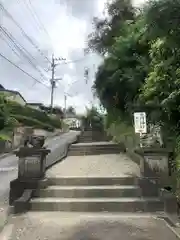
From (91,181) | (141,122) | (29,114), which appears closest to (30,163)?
(91,181)

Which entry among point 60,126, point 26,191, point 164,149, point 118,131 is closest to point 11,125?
point 118,131

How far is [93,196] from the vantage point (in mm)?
6922

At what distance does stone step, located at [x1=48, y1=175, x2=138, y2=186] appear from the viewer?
Result: 7.43 meters

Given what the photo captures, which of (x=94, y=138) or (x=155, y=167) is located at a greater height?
(x=94, y=138)

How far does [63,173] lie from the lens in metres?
8.45

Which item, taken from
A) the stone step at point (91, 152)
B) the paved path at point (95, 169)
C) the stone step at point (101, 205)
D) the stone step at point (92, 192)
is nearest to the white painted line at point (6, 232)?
the stone step at point (101, 205)

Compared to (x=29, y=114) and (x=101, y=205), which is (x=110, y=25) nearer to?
(x=101, y=205)

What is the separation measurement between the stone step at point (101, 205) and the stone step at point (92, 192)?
23 cm

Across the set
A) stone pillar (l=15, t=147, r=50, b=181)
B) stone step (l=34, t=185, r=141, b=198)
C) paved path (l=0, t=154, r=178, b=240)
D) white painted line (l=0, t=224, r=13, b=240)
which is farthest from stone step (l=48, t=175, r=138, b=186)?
white painted line (l=0, t=224, r=13, b=240)

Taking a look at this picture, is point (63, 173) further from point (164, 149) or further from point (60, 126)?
point (60, 126)

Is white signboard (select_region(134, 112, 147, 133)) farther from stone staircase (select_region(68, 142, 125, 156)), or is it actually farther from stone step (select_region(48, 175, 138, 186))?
stone staircase (select_region(68, 142, 125, 156))

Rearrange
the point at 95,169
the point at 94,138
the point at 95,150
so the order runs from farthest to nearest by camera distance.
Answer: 1. the point at 94,138
2. the point at 95,150
3. the point at 95,169

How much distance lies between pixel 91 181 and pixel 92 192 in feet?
1.93

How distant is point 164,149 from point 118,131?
767 centimetres
